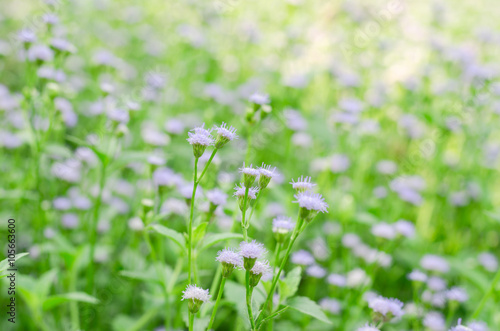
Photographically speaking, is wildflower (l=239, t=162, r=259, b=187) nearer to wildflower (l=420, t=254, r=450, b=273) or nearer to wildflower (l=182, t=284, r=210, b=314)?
wildflower (l=182, t=284, r=210, b=314)

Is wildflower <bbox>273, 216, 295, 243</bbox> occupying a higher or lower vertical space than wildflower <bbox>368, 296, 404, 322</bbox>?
higher

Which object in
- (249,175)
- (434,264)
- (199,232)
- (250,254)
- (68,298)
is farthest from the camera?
(434,264)

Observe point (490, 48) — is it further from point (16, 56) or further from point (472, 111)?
point (16, 56)

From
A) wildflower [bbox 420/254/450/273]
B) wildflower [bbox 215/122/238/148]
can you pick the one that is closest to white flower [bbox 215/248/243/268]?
wildflower [bbox 215/122/238/148]

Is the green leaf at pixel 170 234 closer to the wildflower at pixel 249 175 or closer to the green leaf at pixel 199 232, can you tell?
the green leaf at pixel 199 232

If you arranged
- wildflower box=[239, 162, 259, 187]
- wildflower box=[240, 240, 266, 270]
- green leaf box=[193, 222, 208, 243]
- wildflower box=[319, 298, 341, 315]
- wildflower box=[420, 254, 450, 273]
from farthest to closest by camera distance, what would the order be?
wildflower box=[420, 254, 450, 273], wildflower box=[319, 298, 341, 315], green leaf box=[193, 222, 208, 243], wildflower box=[239, 162, 259, 187], wildflower box=[240, 240, 266, 270]

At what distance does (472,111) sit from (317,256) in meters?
1.66

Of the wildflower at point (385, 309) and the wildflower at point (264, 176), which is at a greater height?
the wildflower at point (264, 176)

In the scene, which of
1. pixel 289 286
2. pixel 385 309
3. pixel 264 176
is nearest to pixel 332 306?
pixel 385 309

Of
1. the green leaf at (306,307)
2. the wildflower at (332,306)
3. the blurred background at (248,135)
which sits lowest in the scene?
the green leaf at (306,307)

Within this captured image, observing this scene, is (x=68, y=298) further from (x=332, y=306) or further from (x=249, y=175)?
Answer: (x=332, y=306)

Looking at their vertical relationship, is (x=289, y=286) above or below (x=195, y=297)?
above

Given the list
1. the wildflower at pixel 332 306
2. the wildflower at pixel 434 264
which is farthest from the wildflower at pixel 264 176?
the wildflower at pixel 434 264

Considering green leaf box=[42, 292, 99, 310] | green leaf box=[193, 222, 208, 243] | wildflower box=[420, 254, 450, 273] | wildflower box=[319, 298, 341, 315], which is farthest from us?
wildflower box=[420, 254, 450, 273]
